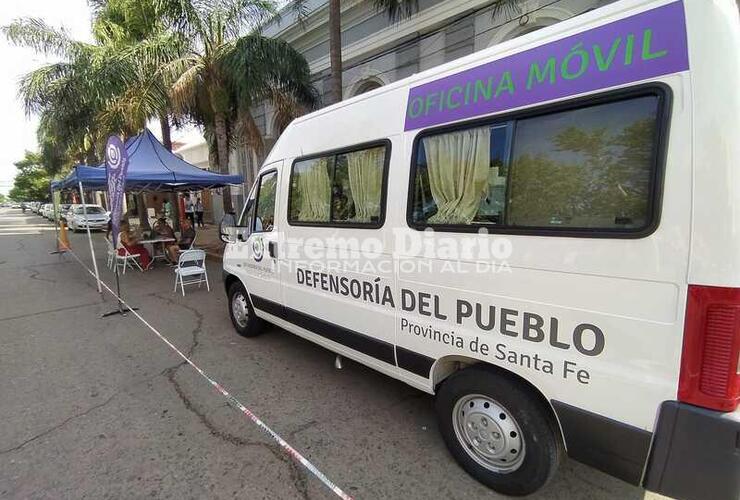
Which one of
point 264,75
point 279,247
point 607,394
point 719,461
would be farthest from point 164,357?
point 264,75

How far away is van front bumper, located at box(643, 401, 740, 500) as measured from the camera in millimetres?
1563

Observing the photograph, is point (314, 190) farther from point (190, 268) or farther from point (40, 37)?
point (40, 37)

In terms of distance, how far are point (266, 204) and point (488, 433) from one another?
3070 millimetres

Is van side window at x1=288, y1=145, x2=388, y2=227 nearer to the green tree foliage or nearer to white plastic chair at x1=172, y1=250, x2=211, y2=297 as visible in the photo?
white plastic chair at x1=172, y1=250, x2=211, y2=297

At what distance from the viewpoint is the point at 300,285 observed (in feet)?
12.1

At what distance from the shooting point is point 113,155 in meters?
6.07

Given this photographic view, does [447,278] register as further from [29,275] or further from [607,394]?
[29,275]

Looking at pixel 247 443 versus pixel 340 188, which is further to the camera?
pixel 340 188

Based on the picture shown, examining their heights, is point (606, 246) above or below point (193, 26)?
below

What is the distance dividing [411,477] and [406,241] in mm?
1543

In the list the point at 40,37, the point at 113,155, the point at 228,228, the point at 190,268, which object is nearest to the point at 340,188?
the point at 228,228

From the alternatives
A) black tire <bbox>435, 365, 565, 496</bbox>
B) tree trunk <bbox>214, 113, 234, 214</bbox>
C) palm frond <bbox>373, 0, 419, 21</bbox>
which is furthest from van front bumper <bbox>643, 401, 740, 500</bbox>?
tree trunk <bbox>214, 113, 234, 214</bbox>

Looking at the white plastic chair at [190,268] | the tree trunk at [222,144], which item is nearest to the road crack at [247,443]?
the white plastic chair at [190,268]

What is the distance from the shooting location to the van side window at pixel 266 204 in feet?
13.3
